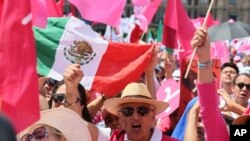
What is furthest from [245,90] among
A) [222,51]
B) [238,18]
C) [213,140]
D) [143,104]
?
[238,18]

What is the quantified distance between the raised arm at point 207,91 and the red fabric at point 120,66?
1.98 metres

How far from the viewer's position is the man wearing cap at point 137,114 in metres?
3.39

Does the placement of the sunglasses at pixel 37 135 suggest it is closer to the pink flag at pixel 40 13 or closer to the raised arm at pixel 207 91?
the raised arm at pixel 207 91

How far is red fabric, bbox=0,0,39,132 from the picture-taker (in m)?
2.55

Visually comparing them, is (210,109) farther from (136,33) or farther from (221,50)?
(221,50)

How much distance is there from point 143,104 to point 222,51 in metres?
7.93

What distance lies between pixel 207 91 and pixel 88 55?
2.31m

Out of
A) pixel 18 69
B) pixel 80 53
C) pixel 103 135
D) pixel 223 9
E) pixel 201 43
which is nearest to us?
pixel 18 69

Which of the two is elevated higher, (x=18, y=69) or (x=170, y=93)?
(x=170, y=93)

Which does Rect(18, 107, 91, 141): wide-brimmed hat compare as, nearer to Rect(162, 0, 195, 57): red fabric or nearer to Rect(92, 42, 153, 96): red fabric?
Rect(92, 42, 153, 96): red fabric

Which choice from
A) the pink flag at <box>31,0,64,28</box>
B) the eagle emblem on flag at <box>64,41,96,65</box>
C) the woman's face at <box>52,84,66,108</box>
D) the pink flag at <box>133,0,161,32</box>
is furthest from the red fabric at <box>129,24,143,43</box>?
the woman's face at <box>52,84,66,108</box>

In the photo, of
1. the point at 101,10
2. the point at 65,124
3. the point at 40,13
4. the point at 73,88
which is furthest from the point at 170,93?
the point at 65,124

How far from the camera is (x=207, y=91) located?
9.45ft

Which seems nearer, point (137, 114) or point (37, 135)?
point (37, 135)
